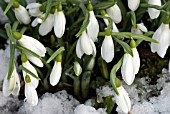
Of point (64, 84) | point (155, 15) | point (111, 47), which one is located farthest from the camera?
point (64, 84)

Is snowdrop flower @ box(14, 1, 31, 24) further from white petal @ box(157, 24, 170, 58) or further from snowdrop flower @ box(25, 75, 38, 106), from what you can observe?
white petal @ box(157, 24, 170, 58)

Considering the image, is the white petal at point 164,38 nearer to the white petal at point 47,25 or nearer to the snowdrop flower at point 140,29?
the snowdrop flower at point 140,29

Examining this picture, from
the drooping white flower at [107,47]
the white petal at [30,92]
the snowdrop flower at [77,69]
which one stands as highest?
the drooping white flower at [107,47]

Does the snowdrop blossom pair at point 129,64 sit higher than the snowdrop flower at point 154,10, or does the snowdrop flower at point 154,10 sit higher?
the snowdrop flower at point 154,10

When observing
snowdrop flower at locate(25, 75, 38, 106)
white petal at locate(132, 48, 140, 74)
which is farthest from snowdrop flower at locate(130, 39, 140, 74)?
snowdrop flower at locate(25, 75, 38, 106)

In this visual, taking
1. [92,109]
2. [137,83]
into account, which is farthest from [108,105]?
[137,83]

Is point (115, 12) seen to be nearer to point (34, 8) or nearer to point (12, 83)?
point (34, 8)

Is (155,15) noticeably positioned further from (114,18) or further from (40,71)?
(40,71)

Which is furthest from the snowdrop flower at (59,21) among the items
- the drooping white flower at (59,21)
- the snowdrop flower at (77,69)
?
the snowdrop flower at (77,69)
